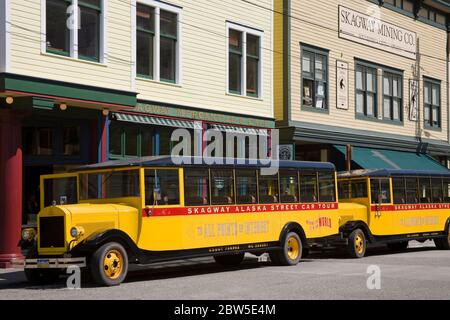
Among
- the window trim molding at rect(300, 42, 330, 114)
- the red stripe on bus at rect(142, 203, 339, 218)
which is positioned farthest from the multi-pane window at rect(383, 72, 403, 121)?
the red stripe on bus at rect(142, 203, 339, 218)

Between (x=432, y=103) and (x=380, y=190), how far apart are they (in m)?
15.8

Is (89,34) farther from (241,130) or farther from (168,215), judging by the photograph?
(241,130)

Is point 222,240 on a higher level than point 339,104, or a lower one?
lower

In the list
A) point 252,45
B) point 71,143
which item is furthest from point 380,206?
point 71,143

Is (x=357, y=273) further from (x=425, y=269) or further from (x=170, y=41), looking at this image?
(x=170, y=41)

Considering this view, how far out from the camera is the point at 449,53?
122 feet

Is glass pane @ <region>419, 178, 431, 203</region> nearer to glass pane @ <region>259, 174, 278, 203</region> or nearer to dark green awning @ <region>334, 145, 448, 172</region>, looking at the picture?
dark green awning @ <region>334, 145, 448, 172</region>

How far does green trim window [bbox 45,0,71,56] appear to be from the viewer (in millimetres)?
18172

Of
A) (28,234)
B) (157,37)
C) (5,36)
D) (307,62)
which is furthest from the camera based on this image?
(307,62)

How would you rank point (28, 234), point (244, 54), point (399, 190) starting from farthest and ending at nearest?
point (244, 54) < point (399, 190) < point (28, 234)

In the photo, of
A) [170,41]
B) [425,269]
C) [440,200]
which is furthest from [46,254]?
[440,200]

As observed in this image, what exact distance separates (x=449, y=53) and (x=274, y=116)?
45.8 feet

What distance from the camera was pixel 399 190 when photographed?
22.2 meters

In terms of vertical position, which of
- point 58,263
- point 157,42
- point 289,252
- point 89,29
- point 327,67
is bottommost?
point 289,252
